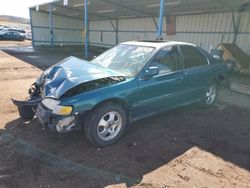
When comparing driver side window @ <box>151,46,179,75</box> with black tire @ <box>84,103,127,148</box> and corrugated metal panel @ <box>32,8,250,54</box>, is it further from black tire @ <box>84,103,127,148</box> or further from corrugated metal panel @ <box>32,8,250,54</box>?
corrugated metal panel @ <box>32,8,250,54</box>

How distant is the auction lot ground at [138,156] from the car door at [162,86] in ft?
1.56

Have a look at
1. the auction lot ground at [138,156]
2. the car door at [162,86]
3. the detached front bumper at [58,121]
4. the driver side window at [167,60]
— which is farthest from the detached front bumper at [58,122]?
the driver side window at [167,60]

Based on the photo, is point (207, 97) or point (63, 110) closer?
point (63, 110)

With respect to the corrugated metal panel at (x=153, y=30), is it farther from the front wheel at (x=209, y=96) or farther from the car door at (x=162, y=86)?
the car door at (x=162, y=86)

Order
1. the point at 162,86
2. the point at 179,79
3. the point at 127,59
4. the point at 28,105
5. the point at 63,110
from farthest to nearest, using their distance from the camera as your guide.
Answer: the point at 179,79 → the point at 127,59 → the point at 162,86 → the point at 28,105 → the point at 63,110

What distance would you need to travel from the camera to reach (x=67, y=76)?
3311mm

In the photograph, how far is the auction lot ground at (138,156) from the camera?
8.68 ft

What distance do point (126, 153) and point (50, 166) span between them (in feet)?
3.60

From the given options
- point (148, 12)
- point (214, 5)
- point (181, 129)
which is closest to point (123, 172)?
point (181, 129)

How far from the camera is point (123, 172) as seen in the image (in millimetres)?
2789

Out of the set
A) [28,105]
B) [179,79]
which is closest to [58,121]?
[28,105]

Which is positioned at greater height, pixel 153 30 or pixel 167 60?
pixel 153 30

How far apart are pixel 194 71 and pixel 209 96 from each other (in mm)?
1098

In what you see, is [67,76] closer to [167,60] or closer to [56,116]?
[56,116]
